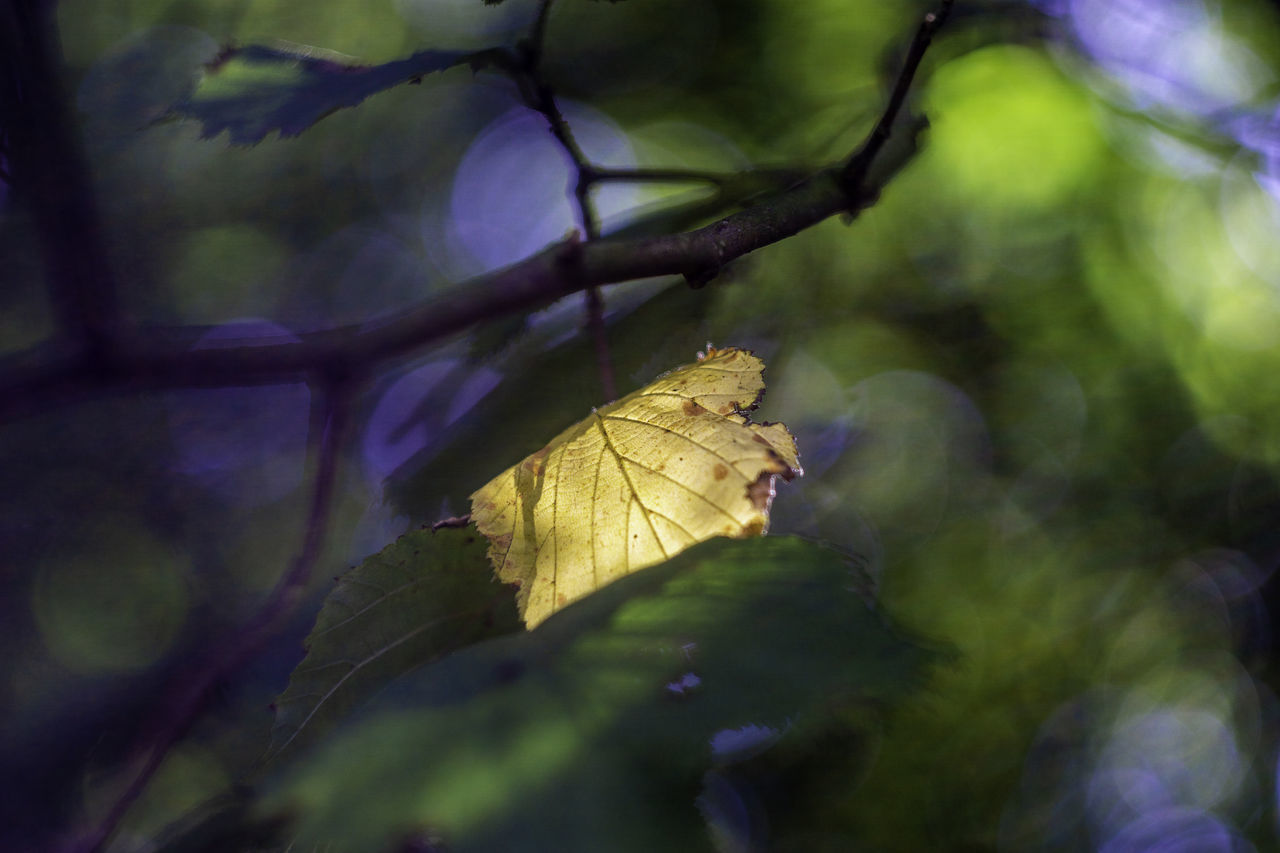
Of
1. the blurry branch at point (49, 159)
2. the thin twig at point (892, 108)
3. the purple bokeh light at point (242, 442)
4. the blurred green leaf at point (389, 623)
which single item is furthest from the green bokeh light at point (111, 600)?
the thin twig at point (892, 108)

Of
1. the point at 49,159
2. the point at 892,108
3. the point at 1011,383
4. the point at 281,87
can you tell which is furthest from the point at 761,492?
the point at 49,159

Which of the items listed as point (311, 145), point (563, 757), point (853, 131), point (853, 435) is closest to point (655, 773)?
point (563, 757)

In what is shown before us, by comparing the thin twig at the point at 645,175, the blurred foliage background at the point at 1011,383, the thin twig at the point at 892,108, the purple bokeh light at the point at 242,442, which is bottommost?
the purple bokeh light at the point at 242,442

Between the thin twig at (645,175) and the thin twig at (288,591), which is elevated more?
the thin twig at (645,175)

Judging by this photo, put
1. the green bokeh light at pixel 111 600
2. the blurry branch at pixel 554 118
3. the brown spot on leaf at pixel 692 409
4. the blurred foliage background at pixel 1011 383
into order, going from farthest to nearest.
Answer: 1. the green bokeh light at pixel 111 600
2. the blurred foliage background at pixel 1011 383
3. the blurry branch at pixel 554 118
4. the brown spot on leaf at pixel 692 409

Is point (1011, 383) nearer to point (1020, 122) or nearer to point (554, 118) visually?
point (1020, 122)

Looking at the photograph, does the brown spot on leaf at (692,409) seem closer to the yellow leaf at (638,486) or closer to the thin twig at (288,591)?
the yellow leaf at (638,486)

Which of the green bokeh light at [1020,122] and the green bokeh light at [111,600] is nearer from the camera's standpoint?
the green bokeh light at [1020,122]
